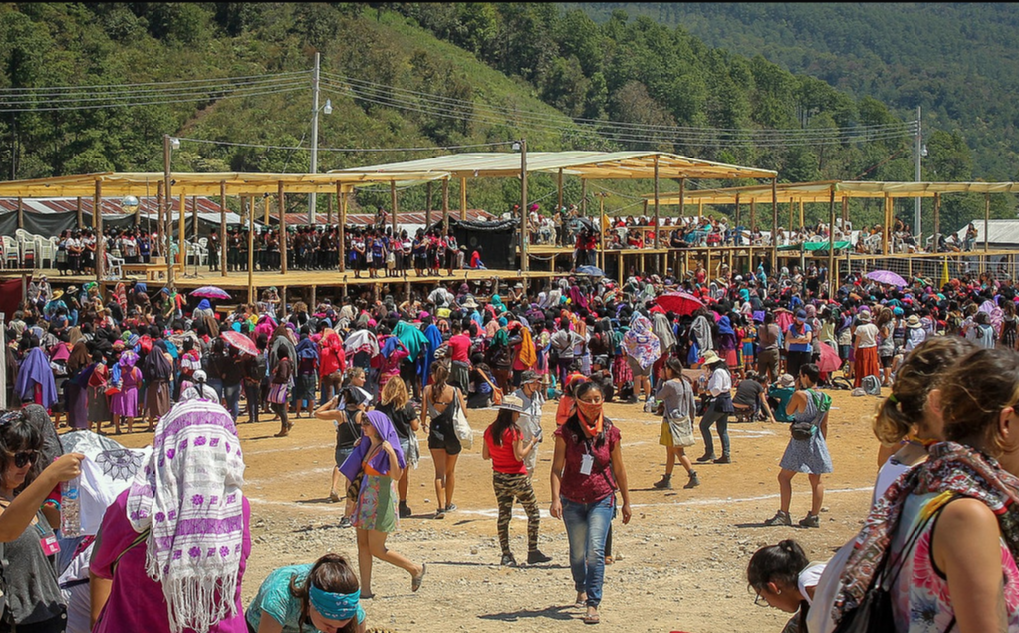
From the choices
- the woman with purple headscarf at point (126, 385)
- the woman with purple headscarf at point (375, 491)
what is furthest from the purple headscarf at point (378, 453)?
the woman with purple headscarf at point (126, 385)

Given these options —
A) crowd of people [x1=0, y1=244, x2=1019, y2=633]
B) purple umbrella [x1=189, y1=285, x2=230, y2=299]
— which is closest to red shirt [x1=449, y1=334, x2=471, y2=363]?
crowd of people [x1=0, y1=244, x2=1019, y2=633]

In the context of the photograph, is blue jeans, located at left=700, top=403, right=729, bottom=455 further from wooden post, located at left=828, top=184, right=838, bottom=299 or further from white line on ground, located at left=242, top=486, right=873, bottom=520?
wooden post, located at left=828, top=184, right=838, bottom=299

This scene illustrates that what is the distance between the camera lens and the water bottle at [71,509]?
4941 mm

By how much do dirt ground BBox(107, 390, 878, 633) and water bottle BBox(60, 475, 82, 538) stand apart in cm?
293

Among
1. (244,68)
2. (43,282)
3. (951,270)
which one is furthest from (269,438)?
(244,68)

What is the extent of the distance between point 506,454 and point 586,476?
1.64 m

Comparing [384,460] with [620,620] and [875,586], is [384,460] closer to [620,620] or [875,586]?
[620,620]

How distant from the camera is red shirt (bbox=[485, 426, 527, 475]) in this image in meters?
8.88

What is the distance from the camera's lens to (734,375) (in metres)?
19.1

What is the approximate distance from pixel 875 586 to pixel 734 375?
16359 millimetres

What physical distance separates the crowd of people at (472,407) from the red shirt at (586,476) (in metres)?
0.02

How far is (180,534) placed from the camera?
406cm

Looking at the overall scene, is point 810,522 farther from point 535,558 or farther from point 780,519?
point 535,558

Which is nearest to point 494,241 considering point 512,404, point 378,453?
point 512,404
